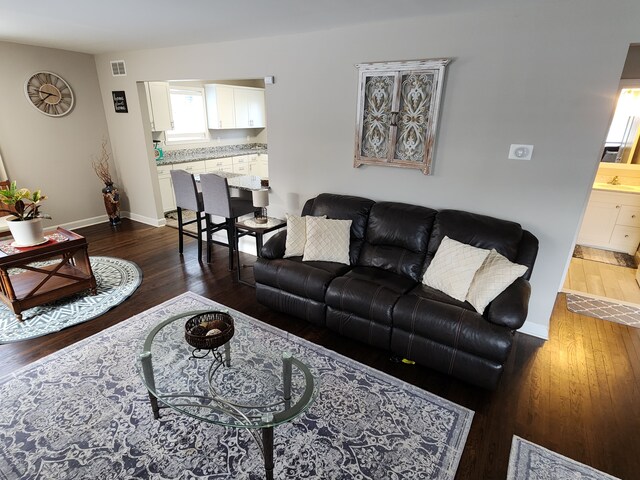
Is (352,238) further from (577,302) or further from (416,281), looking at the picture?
(577,302)

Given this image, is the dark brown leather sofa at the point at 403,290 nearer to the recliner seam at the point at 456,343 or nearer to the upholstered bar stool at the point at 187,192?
the recliner seam at the point at 456,343

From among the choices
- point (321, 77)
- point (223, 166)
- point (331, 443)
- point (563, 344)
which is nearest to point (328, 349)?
point (331, 443)

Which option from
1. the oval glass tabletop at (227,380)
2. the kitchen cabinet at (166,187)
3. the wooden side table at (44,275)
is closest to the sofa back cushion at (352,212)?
the oval glass tabletop at (227,380)

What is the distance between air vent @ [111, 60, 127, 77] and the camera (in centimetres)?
478

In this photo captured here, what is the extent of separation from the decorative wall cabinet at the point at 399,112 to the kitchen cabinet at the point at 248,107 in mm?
4494

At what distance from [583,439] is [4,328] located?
4.22 meters

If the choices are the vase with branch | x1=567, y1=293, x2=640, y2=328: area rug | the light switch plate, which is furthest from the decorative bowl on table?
the vase with branch

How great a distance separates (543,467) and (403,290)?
1275 millimetres

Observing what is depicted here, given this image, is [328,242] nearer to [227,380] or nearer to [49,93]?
[227,380]

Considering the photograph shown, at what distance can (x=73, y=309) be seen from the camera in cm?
312

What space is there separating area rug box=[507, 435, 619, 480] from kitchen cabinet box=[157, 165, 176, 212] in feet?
18.1

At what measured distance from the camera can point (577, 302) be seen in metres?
3.47

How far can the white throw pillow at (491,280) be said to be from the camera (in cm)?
230

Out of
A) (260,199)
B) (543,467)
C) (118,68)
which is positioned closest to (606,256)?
(543,467)
